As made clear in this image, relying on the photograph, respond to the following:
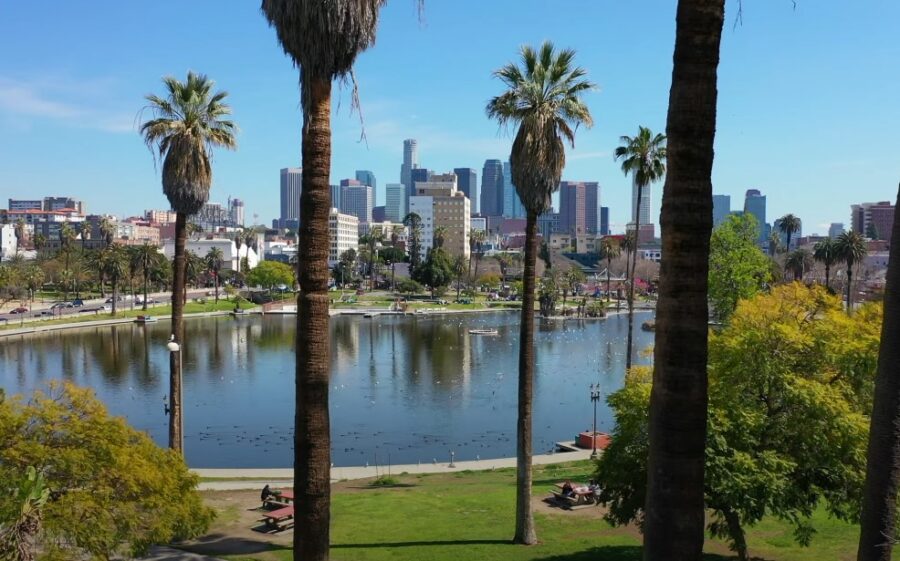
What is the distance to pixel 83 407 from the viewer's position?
1534cm

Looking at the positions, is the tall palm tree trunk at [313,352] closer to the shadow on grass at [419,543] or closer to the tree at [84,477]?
the tree at [84,477]

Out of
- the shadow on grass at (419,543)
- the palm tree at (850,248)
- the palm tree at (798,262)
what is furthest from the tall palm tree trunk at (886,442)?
the palm tree at (798,262)

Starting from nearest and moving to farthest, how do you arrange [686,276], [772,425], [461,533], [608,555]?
[686,276] → [772,425] → [608,555] → [461,533]

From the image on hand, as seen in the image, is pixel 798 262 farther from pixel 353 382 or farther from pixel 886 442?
pixel 886 442

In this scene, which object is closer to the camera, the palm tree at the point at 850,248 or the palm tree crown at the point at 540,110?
the palm tree crown at the point at 540,110

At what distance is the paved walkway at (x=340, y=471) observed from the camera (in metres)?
29.4

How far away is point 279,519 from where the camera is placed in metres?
21.6

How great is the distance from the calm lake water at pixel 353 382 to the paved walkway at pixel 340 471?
5.21 meters

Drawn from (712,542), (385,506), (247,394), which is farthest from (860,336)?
(247,394)

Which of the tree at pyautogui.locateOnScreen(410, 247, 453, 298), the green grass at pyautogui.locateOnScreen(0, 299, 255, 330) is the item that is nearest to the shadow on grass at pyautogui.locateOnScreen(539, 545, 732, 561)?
the green grass at pyautogui.locateOnScreen(0, 299, 255, 330)

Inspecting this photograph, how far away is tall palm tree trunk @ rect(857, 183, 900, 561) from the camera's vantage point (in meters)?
8.67

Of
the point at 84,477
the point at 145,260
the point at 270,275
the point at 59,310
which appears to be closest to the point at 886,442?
the point at 84,477

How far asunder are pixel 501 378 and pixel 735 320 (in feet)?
159

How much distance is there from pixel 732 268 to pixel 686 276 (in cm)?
3751
